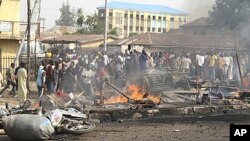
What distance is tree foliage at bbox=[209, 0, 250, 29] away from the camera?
23031 mm

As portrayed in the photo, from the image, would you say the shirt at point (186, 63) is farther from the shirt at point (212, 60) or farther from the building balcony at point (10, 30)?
the building balcony at point (10, 30)

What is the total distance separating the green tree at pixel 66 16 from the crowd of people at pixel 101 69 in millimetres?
72223

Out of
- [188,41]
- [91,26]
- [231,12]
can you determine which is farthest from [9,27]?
[91,26]

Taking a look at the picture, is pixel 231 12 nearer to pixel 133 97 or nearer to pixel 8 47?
pixel 133 97

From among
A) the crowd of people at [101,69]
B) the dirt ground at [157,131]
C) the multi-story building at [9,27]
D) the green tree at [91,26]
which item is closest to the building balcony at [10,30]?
the multi-story building at [9,27]

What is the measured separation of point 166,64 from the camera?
24.0 meters

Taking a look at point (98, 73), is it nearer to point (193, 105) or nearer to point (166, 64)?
point (193, 105)

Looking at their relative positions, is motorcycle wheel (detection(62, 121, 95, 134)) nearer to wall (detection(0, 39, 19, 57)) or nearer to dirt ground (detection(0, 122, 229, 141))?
dirt ground (detection(0, 122, 229, 141))

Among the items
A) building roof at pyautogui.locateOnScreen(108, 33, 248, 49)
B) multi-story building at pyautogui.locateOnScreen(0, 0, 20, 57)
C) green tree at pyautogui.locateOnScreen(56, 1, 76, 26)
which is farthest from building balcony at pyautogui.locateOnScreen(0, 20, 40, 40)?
green tree at pyautogui.locateOnScreen(56, 1, 76, 26)

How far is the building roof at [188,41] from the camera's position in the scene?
99.0 feet

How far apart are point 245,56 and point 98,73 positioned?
33.9ft

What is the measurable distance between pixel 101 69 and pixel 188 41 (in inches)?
782

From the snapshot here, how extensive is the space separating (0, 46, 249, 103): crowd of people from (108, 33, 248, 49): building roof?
4.94 meters

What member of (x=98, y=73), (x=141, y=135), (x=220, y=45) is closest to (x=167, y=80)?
(x=98, y=73)
